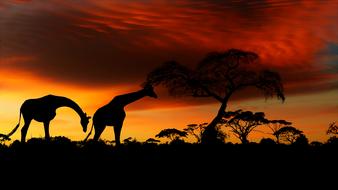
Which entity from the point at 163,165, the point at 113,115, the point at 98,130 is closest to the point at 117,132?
the point at 113,115

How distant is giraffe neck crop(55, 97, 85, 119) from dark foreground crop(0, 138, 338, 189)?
545cm

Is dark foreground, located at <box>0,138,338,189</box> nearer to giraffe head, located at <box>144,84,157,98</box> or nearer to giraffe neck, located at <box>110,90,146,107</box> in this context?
giraffe neck, located at <box>110,90,146,107</box>

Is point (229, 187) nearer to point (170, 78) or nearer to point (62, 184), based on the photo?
point (62, 184)

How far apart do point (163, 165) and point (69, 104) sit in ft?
36.1

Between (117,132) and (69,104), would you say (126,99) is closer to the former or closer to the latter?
(117,132)

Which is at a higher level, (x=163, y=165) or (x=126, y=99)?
(x=126, y=99)

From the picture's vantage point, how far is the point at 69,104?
28188mm

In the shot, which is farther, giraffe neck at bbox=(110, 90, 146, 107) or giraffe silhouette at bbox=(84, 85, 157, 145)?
giraffe neck at bbox=(110, 90, 146, 107)

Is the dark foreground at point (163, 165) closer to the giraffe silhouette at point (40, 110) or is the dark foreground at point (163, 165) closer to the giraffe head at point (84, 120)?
the giraffe silhouette at point (40, 110)

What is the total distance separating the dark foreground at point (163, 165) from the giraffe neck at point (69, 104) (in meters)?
5.45

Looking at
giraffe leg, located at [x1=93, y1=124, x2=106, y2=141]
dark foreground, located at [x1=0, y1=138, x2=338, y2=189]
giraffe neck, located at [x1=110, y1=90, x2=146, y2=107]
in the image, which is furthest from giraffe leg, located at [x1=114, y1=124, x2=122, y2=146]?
dark foreground, located at [x1=0, y1=138, x2=338, y2=189]

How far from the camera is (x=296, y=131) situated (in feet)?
294

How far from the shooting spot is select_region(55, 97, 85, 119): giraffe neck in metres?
27.3

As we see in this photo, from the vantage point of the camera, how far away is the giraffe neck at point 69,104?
27.3 meters
